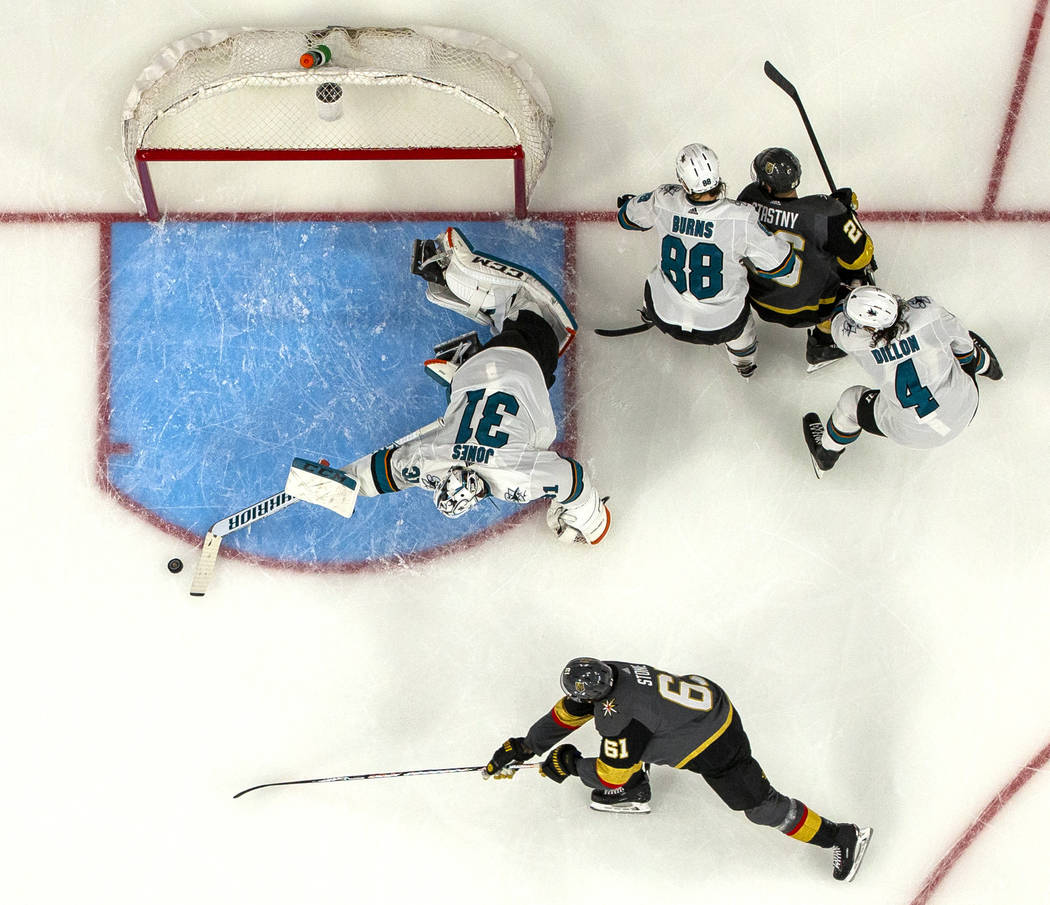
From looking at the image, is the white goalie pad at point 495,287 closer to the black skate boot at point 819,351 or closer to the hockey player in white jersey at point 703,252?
the hockey player in white jersey at point 703,252

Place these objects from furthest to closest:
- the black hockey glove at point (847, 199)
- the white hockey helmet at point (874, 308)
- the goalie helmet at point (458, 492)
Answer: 1. the black hockey glove at point (847, 199)
2. the white hockey helmet at point (874, 308)
3. the goalie helmet at point (458, 492)

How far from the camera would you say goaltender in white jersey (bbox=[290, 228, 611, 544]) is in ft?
14.0

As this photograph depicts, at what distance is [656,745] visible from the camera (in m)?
4.35

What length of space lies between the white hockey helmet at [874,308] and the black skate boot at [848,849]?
2.07m

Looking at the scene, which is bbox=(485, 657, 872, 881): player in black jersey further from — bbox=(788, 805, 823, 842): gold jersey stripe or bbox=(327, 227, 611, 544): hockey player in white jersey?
bbox=(327, 227, 611, 544): hockey player in white jersey

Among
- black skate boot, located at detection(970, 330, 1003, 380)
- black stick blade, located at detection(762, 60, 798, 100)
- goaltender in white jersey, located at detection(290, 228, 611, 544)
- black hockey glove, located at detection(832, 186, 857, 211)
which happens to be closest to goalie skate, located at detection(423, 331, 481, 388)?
goaltender in white jersey, located at detection(290, 228, 611, 544)

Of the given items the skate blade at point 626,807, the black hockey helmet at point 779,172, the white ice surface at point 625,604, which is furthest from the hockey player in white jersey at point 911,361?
the skate blade at point 626,807

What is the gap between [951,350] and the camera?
4375 mm

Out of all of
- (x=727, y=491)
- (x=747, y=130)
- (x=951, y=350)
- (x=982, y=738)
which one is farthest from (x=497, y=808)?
(x=747, y=130)

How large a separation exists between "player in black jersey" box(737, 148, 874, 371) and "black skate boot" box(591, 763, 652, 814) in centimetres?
197

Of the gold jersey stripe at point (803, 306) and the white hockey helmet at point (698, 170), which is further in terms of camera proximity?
the gold jersey stripe at point (803, 306)

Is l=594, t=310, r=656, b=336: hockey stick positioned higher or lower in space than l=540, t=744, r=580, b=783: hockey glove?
higher

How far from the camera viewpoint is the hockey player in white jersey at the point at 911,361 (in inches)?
166

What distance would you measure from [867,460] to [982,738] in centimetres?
125
